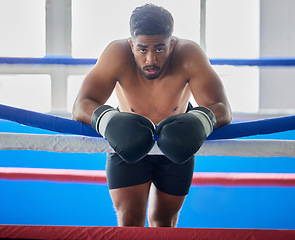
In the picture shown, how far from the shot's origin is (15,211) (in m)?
1.81

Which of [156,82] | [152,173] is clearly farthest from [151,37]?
[152,173]

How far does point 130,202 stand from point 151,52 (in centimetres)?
45

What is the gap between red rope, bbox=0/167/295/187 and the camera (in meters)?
1.63

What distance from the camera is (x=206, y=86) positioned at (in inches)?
36.1

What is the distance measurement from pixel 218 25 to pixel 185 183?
2320mm

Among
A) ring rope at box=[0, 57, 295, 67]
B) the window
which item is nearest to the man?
ring rope at box=[0, 57, 295, 67]

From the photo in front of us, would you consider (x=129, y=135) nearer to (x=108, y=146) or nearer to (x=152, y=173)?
(x=108, y=146)

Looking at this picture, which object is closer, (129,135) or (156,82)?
(129,135)

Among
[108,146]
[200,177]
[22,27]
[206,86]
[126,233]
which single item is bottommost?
[200,177]

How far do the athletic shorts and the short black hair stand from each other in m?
0.37

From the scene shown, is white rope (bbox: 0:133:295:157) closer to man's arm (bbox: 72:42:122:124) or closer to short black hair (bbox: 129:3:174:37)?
man's arm (bbox: 72:42:122:124)

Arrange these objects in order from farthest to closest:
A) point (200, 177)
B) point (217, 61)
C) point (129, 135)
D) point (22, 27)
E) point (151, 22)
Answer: point (22, 27)
point (217, 61)
point (200, 177)
point (151, 22)
point (129, 135)

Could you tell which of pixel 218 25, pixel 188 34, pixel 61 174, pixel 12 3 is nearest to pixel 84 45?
pixel 12 3

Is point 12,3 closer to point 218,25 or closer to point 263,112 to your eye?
point 218,25
